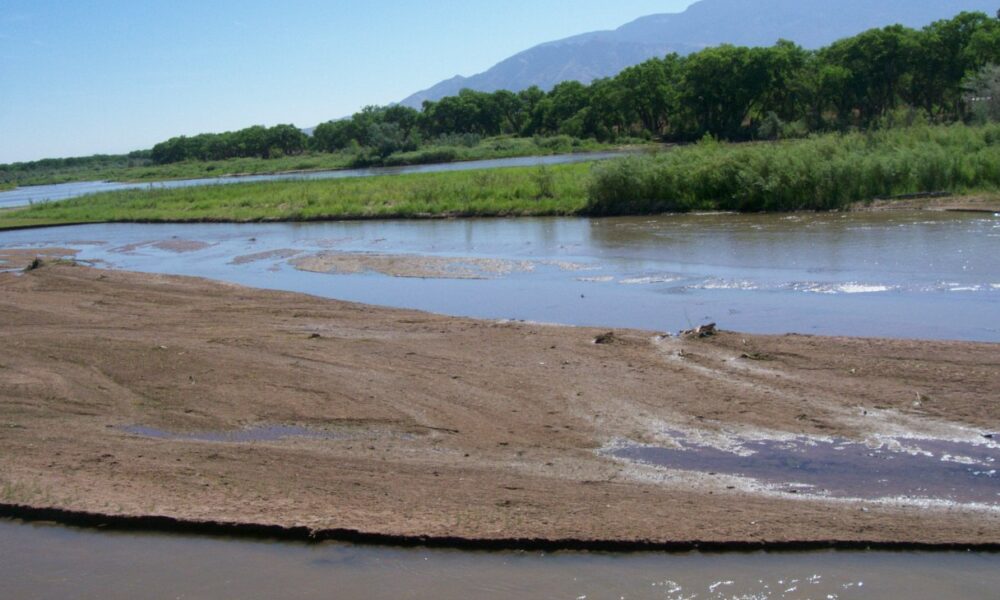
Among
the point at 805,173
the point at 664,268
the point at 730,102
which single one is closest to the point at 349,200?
the point at 805,173

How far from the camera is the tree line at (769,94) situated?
70.0 m

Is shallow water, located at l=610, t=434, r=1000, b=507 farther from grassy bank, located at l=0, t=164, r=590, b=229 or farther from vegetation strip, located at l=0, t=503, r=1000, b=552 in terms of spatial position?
grassy bank, located at l=0, t=164, r=590, b=229

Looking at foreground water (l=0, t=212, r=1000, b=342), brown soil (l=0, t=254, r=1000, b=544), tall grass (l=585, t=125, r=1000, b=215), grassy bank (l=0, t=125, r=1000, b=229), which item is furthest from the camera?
grassy bank (l=0, t=125, r=1000, b=229)

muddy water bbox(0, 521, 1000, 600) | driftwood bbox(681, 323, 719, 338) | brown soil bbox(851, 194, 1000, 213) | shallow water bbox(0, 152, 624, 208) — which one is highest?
shallow water bbox(0, 152, 624, 208)

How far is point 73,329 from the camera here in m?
18.0

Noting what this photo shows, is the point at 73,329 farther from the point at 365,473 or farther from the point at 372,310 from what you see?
the point at 365,473

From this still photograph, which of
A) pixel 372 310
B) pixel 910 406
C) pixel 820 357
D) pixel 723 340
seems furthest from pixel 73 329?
pixel 910 406

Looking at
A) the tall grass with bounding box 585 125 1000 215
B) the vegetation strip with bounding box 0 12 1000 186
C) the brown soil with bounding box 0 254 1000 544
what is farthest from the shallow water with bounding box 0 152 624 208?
the brown soil with bounding box 0 254 1000 544

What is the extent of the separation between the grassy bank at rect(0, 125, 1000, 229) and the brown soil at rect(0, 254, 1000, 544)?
834 inches

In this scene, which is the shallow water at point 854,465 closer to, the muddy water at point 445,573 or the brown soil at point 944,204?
the muddy water at point 445,573

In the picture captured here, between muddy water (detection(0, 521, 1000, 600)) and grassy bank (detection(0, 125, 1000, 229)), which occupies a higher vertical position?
grassy bank (detection(0, 125, 1000, 229))

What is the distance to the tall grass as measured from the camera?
107ft

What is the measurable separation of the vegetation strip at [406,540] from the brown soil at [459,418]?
6cm

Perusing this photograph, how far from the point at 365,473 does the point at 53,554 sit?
3.06 metres
